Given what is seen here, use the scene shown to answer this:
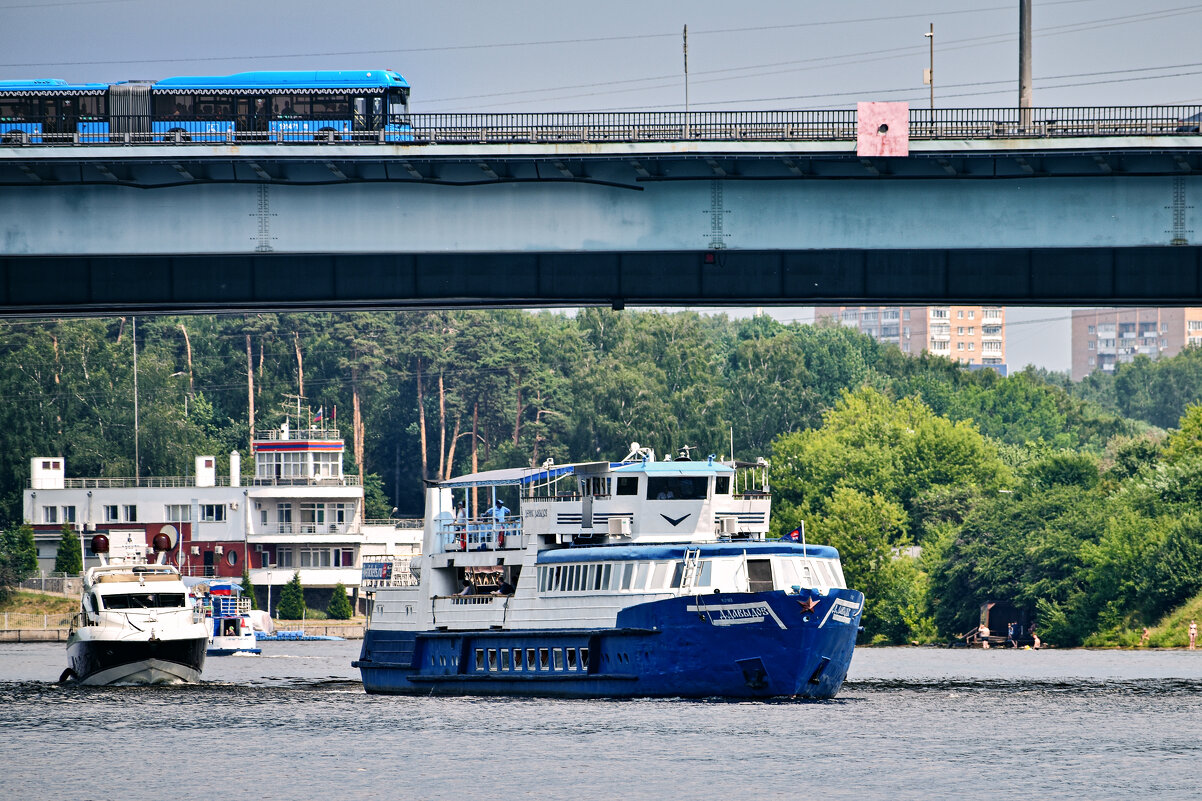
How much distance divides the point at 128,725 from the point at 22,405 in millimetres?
113082

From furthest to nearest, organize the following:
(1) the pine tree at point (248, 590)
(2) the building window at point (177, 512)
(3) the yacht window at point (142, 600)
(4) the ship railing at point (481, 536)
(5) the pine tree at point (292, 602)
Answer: (2) the building window at point (177, 512), (5) the pine tree at point (292, 602), (1) the pine tree at point (248, 590), (3) the yacht window at point (142, 600), (4) the ship railing at point (481, 536)

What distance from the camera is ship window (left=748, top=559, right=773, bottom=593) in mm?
60312

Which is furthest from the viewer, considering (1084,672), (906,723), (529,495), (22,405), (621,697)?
(22,405)

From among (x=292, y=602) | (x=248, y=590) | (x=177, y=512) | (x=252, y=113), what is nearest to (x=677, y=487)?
(x=252, y=113)

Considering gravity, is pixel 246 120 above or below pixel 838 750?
above

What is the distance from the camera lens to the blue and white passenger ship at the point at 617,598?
59.8 m

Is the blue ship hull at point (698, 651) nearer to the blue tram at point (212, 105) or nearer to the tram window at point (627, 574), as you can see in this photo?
the tram window at point (627, 574)

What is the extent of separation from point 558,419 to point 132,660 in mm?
109452

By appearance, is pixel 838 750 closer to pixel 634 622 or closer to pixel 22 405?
pixel 634 622

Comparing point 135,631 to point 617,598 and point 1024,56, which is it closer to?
point 617,598

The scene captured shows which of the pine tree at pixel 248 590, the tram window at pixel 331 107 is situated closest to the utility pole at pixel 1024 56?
the tram window at pixel 331 107

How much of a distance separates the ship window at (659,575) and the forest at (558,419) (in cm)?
5815

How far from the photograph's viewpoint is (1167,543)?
103 meters

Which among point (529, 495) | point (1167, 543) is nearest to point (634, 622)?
point (529, 495)
